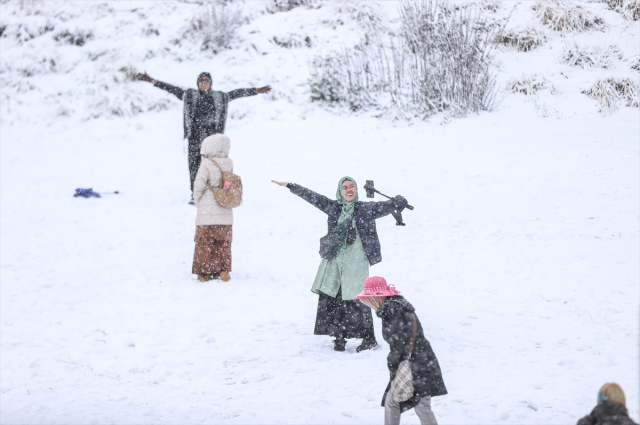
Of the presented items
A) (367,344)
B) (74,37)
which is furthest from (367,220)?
(74,37)

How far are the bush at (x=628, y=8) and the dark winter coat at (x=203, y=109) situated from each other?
9831 mm

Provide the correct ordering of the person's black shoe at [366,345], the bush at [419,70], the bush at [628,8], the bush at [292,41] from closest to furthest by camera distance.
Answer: the person's black shoe at [366,345] → the bush at [419,70] → the bush at [628,8] → the bush at [292,41]

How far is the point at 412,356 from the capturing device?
10.9ft

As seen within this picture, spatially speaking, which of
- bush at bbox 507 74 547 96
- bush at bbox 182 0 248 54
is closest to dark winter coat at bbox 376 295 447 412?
bush at bbox 507 74 547 96

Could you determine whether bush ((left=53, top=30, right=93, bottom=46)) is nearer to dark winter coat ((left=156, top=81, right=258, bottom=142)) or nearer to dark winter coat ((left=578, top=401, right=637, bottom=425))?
dark winter coat ((left=156, top=81, right=258, bottom=142))

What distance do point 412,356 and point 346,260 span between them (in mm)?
1838

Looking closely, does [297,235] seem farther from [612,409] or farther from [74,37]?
[74,37]

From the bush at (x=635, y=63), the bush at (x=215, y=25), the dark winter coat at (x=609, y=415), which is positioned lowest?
the dark winter coat at (x=609, y=415)

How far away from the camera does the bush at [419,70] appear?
1255 cm

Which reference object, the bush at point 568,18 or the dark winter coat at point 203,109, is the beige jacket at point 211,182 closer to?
the dark winter coat at point 203,109

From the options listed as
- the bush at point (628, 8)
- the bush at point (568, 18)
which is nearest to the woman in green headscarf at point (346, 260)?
the bush at point (568, 18)

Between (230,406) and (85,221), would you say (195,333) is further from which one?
(85,221)

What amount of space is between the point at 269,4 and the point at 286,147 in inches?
304

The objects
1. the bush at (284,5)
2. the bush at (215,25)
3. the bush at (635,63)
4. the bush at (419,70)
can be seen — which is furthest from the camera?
the bush at (284,5)
